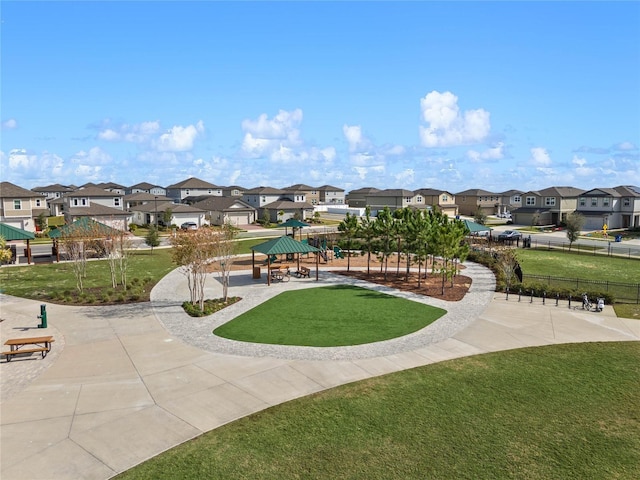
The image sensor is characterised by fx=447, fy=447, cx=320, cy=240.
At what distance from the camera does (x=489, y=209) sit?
9825 centimetres

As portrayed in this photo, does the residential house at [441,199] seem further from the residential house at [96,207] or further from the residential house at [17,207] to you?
the residential house at [17,207]

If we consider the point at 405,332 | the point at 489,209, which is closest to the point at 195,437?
the point at 405,332

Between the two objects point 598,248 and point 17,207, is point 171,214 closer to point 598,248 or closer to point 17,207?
point 17,207

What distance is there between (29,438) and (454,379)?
12030mm

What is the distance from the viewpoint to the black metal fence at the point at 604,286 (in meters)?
25.3

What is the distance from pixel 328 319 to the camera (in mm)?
21391

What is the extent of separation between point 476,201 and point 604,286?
71780 mm

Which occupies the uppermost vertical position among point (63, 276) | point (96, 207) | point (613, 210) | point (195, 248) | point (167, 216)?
point (96, 207)

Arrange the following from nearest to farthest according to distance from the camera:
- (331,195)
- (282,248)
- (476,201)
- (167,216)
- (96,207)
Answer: (282,248) → (96,207) → (167,216) → (476,201) → (331,195)

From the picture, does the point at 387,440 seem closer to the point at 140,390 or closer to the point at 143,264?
the point at 140,390

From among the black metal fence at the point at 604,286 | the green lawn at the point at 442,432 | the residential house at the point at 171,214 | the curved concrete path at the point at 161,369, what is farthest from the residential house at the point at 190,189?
the green lawn at the point at 442,432

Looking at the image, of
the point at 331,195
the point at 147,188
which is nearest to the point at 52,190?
the point at 147,188

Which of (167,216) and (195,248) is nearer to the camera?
(195,248)

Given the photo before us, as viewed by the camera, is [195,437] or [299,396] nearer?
[195,437]
